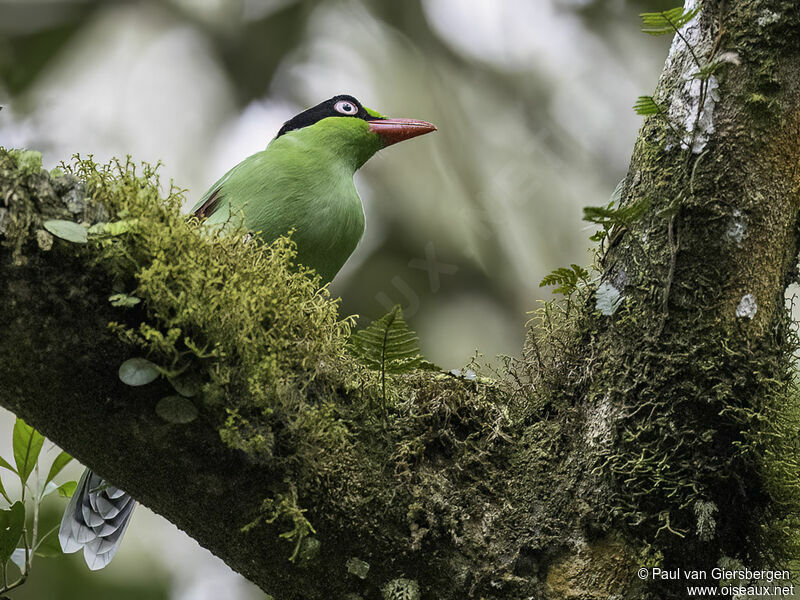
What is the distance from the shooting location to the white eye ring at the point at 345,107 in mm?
3430

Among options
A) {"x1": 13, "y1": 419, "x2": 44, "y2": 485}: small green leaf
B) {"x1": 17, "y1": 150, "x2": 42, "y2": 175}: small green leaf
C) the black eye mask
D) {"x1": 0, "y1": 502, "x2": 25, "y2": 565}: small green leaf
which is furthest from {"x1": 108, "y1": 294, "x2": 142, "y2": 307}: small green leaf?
the black eye mask

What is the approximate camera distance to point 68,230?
1477mm

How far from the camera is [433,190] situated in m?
5.51

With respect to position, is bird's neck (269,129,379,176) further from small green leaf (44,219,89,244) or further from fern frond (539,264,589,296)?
small green leaf (44,219,89,244)

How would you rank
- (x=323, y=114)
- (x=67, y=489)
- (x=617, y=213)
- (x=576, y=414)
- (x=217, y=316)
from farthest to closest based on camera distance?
(x=323, y=114) < (x=67, y=489) < (x=576, y=414) < (x=617, y=213) < (x=217, y=316)

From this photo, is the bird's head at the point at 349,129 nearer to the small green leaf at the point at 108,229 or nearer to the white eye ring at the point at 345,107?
the white eye ring at the point at 345,107

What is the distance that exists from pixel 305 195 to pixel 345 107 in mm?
659

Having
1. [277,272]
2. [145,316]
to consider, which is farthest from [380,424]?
[145,316]

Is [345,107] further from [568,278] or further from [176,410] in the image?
[176,410]

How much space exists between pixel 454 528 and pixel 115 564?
365 cm

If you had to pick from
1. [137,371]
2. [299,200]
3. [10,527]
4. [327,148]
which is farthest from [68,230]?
[327,148]

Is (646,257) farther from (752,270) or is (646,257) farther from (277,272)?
(277,272)

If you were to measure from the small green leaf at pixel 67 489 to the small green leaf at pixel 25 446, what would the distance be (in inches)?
11.0

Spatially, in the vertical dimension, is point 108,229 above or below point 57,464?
above
